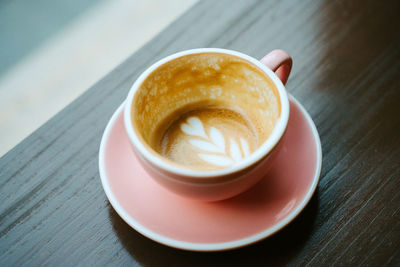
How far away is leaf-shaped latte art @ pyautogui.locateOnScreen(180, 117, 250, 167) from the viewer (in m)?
0.54

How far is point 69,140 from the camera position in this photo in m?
0.56

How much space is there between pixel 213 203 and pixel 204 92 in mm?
207

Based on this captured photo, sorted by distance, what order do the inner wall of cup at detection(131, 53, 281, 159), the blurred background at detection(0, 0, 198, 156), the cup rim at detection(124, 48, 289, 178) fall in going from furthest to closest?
the blurred background at detection(0, 0, 198, 156) < the inner wall of cup at detection(131, 53, 281, 159) < the cup rim at detection(124, 48, 289, 178)

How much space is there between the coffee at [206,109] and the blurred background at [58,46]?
29.1 inches

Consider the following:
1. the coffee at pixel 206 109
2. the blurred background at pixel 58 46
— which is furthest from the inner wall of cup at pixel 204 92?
the blurred background at pixel 58 46

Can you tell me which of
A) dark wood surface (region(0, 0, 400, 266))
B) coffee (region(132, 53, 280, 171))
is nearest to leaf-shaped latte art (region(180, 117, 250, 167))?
coffee (region(132, 53, 280, 171))

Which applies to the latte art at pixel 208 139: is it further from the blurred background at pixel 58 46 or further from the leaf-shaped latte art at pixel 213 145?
the blurred background at pixel 58 46

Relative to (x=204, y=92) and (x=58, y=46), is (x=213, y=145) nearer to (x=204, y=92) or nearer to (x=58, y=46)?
(x=204, y=92)

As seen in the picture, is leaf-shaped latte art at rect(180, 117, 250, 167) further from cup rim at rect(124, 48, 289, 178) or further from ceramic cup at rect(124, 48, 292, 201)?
cup rim at rect(124, 48, 289, 178)

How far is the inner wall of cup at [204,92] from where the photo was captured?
0.48m

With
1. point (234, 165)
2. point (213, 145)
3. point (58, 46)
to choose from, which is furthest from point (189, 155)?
point (58, 46)

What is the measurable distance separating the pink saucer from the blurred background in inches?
31.3

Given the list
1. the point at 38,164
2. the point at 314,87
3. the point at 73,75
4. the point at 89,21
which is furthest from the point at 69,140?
the point at 89,21

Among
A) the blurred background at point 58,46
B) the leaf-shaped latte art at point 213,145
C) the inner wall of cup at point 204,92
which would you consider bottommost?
the blurred background at point 58,46
